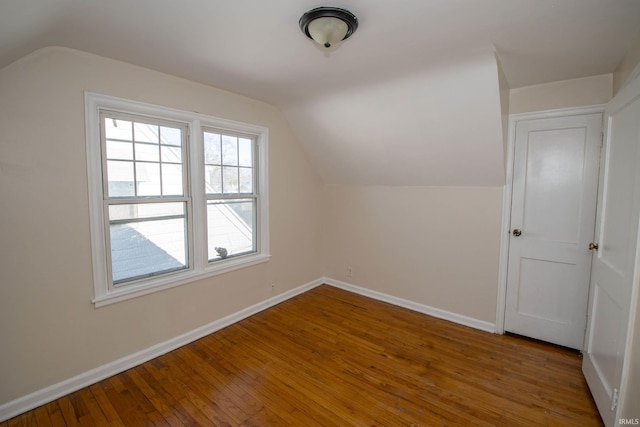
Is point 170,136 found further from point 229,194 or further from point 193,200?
point 229,194

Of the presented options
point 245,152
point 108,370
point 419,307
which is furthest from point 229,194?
point 419,307

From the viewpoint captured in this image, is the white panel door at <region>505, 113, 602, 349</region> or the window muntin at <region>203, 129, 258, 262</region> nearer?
the white panel door at <region>505, 113, 602, 349</region>

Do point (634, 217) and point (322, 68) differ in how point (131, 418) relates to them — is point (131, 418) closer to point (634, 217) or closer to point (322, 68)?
point (322, 68)

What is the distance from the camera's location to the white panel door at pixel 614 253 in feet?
5.32

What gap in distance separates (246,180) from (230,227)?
0.57 meters

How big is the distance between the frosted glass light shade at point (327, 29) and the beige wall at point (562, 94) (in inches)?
80.5

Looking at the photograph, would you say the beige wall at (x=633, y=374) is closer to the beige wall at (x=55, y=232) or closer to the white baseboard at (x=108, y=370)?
the white baseboard at (x=108, y=370)

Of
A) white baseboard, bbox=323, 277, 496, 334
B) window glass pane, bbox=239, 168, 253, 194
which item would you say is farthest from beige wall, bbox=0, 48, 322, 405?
white baseboard, bbox=323, 277, 496, 334

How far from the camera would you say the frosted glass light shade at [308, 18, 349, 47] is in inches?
61.2

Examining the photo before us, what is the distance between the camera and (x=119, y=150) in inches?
92.2

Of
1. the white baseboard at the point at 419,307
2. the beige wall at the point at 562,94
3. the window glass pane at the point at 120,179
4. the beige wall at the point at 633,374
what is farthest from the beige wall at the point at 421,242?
the window glass pane at the point at 120,179

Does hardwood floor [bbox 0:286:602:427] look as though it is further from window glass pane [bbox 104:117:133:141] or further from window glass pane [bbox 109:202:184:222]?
window glass pane [bbox 104:117:133:141]

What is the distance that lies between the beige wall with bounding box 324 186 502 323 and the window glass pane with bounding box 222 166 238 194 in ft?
4.94

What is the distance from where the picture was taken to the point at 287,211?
3.79 metres
